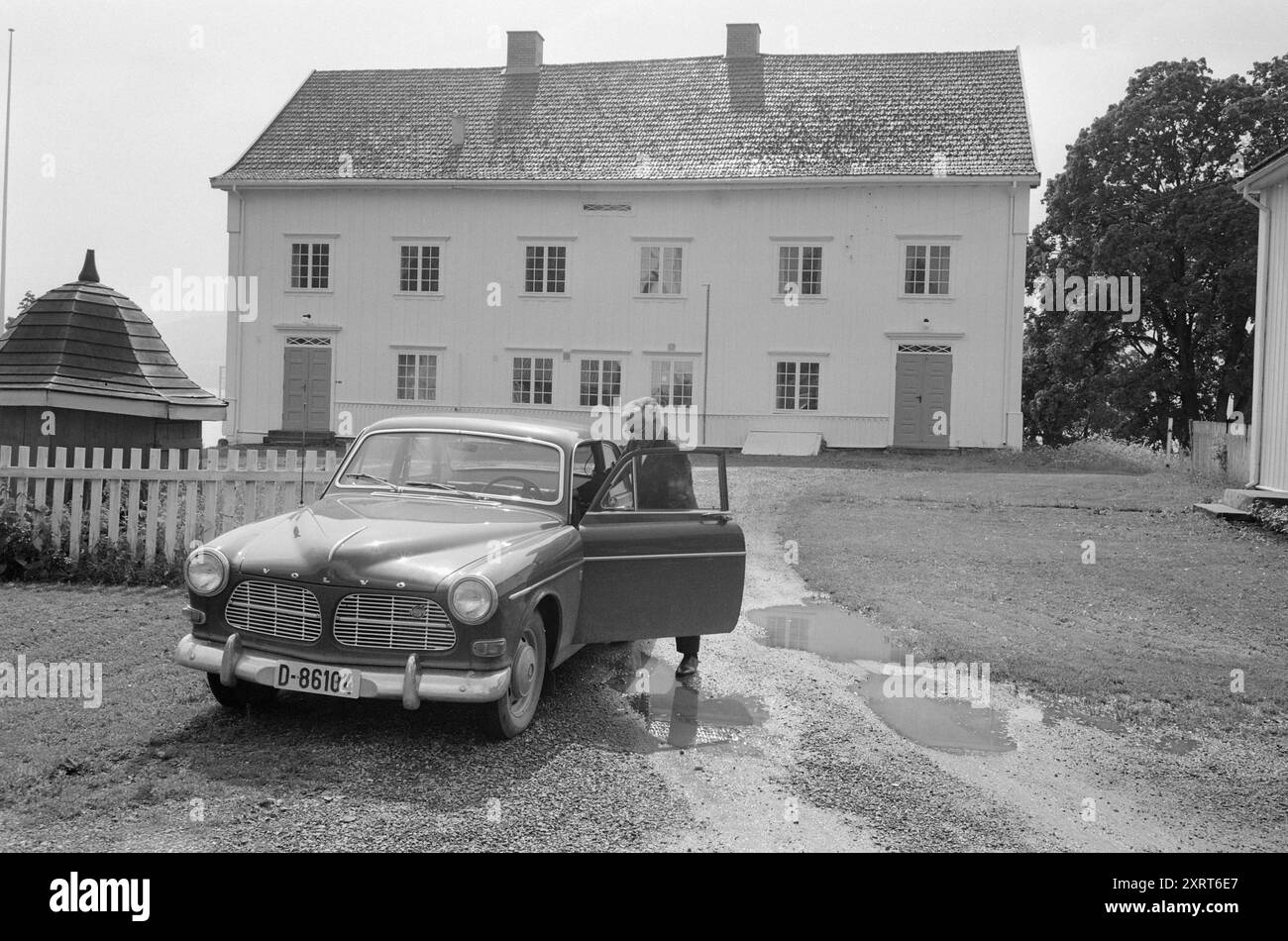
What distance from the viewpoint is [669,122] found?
97.3ft

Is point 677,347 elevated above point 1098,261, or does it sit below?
below

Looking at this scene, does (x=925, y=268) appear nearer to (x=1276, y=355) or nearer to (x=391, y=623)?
(x=1276, y=355)

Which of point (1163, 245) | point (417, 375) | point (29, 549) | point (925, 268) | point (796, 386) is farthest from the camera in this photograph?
point (1163, 245)

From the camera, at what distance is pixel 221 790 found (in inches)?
187

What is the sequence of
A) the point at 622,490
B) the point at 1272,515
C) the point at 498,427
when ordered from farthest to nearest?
the point at 1272,515, the point at 498,427, the point at 622,490

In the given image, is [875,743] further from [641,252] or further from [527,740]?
[641,252]

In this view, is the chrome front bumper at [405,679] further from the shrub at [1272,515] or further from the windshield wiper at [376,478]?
the shrub at [1272,515]

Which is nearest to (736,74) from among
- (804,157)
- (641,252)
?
(804,157)

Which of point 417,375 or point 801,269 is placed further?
point 417,375

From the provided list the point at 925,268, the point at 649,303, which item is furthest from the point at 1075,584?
the point at 649,303

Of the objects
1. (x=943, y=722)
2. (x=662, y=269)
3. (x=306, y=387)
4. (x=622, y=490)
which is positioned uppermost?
(x=662, y=269)

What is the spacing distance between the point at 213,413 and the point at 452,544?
7424mm

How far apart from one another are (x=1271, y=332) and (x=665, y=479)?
13.0 m

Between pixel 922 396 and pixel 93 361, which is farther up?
pixel 922 396
